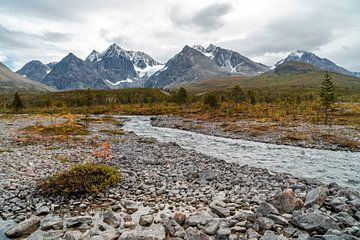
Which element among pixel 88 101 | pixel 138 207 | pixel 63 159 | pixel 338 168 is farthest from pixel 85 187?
pixel 88 101

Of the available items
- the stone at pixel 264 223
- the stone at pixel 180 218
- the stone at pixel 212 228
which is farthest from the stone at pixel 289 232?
the stone at pixel 180 218

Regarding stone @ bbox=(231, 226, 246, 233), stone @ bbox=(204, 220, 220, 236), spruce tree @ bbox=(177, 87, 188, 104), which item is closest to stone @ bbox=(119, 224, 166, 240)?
stone @ bbox=(204, 220, 220, 236)

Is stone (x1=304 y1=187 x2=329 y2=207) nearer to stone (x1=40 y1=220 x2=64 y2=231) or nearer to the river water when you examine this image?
the river water

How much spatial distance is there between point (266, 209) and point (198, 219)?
2.86 m

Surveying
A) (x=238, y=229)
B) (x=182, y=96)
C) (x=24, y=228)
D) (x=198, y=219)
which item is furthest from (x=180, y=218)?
(x=182, y=96)

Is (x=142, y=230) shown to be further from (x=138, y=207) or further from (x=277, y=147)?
(x=277, y=147)

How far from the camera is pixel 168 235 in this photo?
32.6 feet

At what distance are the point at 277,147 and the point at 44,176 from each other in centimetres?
2671

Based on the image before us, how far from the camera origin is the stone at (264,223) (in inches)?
395

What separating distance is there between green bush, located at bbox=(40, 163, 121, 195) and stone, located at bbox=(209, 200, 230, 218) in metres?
5.83

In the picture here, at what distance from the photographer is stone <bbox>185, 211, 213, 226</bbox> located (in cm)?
1055

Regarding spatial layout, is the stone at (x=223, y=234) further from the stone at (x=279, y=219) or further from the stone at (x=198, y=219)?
the stone at (x=279, y=219)

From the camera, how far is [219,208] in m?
11.8

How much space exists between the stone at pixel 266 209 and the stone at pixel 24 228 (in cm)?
871
